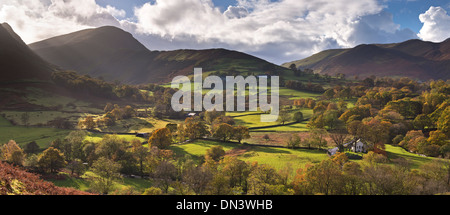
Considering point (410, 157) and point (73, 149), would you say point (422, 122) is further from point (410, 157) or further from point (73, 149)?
point (73, 149)

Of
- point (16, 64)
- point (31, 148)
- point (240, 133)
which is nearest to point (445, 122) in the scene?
point (240, 133)

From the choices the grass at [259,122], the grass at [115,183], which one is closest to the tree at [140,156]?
the grass at [115,183]

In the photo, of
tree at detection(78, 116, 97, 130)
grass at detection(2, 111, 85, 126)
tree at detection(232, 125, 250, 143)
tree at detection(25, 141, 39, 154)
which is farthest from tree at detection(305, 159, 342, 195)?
grass at detection(2, 111, 85, 126)

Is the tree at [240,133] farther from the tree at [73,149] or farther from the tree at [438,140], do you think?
the tree at [438,140]

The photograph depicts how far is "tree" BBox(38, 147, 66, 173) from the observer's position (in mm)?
46094

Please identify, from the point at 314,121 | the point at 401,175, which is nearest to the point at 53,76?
the point at 314,121

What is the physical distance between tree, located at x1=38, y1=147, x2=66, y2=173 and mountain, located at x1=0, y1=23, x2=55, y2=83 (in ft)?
460

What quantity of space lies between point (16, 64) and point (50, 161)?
176 meters

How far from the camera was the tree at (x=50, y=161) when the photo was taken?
46094 millimetres

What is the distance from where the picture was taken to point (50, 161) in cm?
4644

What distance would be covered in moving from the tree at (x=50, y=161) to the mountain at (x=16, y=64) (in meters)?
140

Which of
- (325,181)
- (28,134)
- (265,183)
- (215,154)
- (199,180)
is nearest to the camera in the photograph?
(265,183)

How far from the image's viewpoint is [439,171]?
36.9 meters
